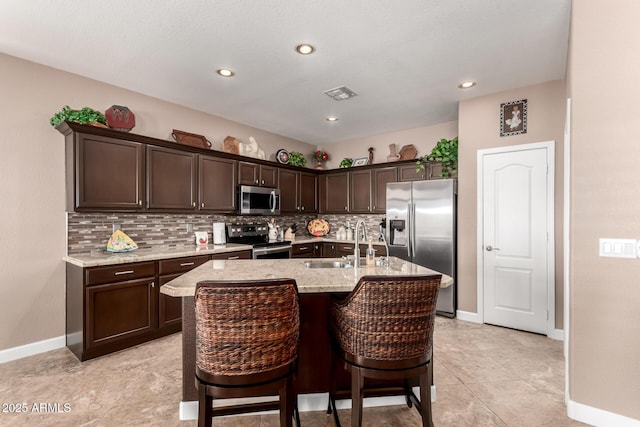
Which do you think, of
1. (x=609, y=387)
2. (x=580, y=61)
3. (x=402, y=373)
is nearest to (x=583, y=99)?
Result: (x=580, y=61)

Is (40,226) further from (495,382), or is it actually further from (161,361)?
(495,382)

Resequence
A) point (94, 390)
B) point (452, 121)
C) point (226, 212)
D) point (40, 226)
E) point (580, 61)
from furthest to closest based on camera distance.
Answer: point (452, 121) → point (226, 212) → point (40, 226) → point (94, 390) → point (580, 61)

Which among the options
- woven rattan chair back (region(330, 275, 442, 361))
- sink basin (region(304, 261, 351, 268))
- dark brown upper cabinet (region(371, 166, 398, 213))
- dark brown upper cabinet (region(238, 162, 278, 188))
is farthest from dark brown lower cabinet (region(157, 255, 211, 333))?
dark brown upper cabinet (region(371, 166, 398, 213))

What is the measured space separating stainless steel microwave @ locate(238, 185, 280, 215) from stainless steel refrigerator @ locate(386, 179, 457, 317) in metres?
1.77

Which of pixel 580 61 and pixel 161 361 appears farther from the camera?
pixel 161 361

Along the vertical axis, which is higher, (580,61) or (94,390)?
(580,61)

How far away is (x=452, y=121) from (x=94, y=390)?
5.20 metres

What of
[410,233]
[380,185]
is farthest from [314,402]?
[380,185]

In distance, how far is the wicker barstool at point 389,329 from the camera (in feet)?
4.85

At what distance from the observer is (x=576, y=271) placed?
1.99m

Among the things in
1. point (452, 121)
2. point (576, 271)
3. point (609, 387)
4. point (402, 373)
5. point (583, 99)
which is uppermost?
point (452, 121)

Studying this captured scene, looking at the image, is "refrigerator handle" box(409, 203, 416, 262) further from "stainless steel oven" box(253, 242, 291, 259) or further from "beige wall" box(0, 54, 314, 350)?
"beige wall" box(0, 54, 314, 350)

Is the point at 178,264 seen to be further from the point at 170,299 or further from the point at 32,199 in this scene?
the point at 32,199

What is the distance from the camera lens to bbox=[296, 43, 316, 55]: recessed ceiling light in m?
2.64
